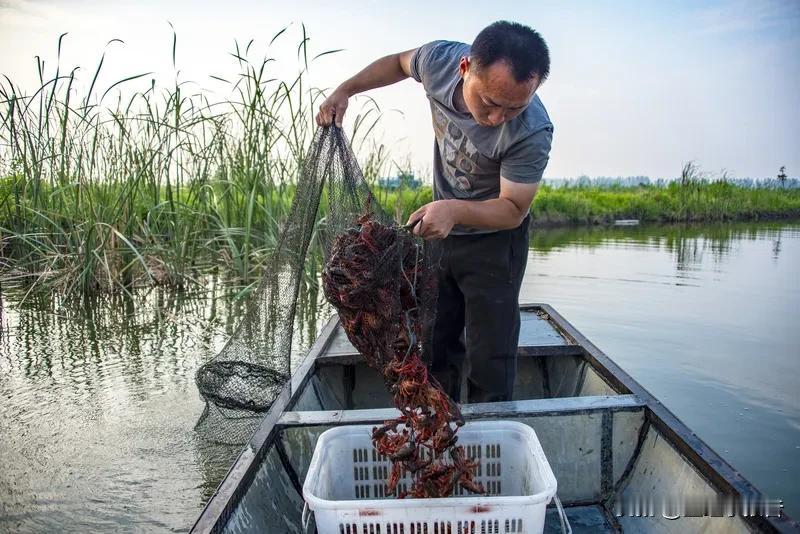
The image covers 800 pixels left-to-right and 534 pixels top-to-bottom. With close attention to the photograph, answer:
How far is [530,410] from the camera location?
1841 mm

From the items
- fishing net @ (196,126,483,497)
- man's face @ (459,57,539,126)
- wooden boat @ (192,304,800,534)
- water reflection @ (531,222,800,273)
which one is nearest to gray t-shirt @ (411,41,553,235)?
man's face @ (459,57,539,126)

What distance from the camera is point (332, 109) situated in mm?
2273

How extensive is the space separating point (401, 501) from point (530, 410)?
0.65 meters

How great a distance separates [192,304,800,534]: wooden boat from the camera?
1.46 metres

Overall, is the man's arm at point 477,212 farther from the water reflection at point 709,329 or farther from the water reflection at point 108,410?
the water reflection at point 709,329

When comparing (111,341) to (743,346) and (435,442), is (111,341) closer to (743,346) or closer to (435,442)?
(435,442)

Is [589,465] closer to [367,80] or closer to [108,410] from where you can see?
[367,80]

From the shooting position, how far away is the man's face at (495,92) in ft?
5.44

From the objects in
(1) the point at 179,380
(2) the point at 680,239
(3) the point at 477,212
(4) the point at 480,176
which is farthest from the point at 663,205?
(3) the point at 477,212

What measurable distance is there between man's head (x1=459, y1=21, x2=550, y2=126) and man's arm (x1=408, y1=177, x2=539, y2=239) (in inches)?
8.7

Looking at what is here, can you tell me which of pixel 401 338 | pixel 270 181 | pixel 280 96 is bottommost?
pixel 401 338

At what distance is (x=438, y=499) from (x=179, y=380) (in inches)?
98.1

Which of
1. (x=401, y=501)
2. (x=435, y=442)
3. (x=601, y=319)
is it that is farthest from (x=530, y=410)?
(x=601, y=319)

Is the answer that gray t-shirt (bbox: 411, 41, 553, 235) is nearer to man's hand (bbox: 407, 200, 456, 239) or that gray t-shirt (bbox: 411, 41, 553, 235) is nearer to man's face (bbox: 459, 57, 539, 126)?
man's face (bbox: 459, 57, 539, 126)
